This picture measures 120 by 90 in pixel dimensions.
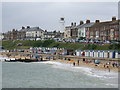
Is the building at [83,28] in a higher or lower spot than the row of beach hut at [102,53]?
higher

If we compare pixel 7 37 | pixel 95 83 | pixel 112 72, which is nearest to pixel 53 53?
pixel 112 72

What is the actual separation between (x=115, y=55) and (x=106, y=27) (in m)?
28.5

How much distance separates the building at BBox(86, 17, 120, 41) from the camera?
2988 inches

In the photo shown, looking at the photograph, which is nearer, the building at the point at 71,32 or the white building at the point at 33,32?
the building at the point at 71,32

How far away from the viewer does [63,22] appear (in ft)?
390

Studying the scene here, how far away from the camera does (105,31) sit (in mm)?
80625

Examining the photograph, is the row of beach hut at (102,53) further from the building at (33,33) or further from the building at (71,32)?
the building at (33,33)

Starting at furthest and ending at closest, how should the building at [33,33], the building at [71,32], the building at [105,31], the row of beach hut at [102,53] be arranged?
the building at [33,33]
the building at [71,32]
the building at [105,31]
the row of beach hut at [102,53]

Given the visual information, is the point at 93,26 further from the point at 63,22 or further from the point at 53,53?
the point at 63,22

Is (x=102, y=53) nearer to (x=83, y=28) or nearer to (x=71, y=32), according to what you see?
(x=83, y=28)

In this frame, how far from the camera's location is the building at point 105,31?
2988 inches

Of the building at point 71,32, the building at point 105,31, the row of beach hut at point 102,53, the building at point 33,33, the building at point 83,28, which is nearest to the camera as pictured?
the row of beach hut at point 102,53

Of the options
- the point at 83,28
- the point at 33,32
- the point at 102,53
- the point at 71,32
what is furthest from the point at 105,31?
the point at 33,32

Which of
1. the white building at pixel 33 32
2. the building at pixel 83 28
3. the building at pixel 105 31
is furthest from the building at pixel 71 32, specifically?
the white building at pixel 33 32
